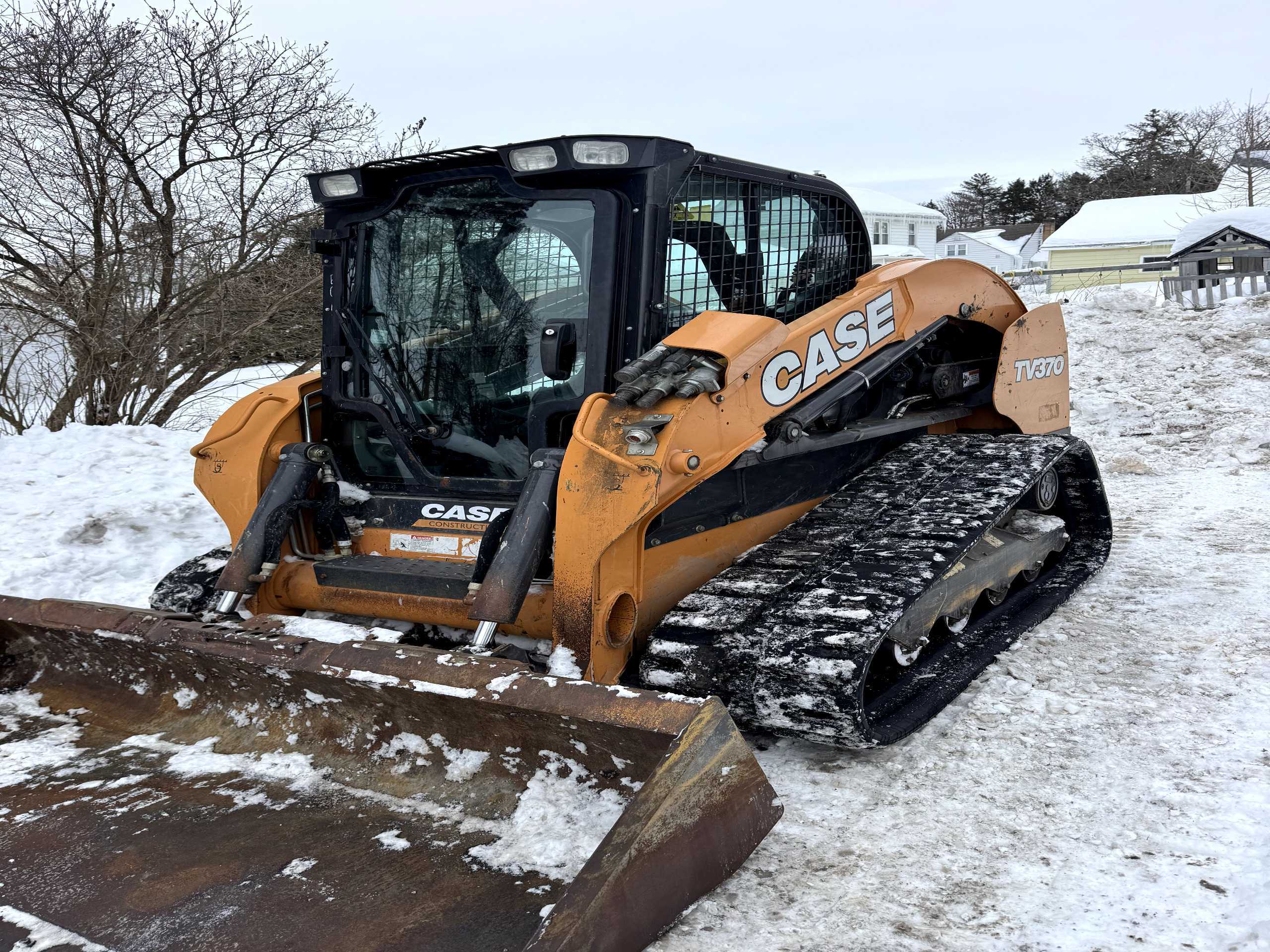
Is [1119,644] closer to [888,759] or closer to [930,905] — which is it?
[888,759]

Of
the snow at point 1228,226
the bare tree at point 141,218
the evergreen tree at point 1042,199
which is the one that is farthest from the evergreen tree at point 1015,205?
the bare tree at point 141,218

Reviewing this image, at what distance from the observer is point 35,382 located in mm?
8570

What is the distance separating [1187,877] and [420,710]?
2.00 meters

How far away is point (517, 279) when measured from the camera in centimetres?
387

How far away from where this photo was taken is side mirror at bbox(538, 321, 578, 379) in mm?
3471

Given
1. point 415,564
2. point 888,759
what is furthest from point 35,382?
point 888,759

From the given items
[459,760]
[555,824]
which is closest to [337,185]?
[459,760]

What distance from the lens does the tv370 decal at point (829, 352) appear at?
362 cm

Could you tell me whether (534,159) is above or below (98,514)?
above

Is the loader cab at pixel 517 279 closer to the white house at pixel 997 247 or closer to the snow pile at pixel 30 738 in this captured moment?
the snow pile at pixel 30 738

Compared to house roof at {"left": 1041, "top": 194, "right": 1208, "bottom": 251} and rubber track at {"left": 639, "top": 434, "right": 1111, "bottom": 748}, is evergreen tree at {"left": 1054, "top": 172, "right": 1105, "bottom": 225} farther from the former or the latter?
rubber track at {"left": 639, "top": 434, "right": 1111, "bottom": 748}

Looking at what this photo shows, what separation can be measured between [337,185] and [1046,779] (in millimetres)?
3316

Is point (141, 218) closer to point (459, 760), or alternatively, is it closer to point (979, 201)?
point (459, 760)

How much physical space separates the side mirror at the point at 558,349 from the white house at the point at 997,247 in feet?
175
